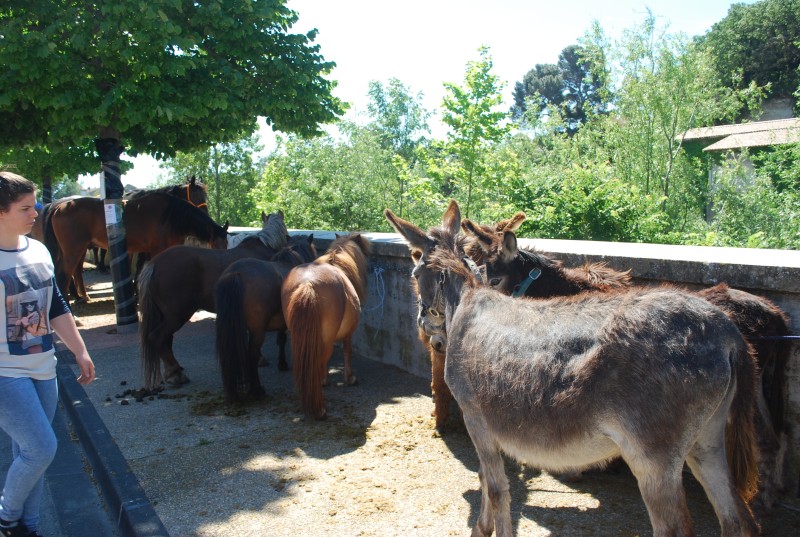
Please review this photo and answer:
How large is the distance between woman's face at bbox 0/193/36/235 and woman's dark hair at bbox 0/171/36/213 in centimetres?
2

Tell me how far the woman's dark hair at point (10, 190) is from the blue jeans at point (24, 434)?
1032mm

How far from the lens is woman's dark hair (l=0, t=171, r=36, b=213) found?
11.3 ft

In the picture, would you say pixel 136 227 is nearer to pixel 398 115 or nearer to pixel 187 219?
pixel 187 219

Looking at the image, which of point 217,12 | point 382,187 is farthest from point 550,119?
point 217,12

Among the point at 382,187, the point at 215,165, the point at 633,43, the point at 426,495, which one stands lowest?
the point at 426,495

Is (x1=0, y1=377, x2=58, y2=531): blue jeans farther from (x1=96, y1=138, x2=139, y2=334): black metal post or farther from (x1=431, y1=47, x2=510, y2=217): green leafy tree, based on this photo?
(x1=431, y1=47, x2=510, y2=217): green leafy tree

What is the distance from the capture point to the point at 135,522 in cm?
400

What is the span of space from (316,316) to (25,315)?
2820mm

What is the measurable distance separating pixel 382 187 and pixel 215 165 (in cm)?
698

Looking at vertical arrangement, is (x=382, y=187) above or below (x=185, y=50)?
below

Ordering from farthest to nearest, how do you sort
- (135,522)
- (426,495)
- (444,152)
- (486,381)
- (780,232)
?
1. (444,152)
2. (780,232)
3. (426,495)
4. (135,522)
5. (486,381)

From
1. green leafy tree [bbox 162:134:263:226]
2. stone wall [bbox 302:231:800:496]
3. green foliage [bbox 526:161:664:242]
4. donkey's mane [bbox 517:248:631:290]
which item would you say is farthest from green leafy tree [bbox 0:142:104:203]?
donkey's mane [bbox 517:248:631:290]

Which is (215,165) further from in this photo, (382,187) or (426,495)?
(426,495)

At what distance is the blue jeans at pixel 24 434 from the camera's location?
11.2ft
